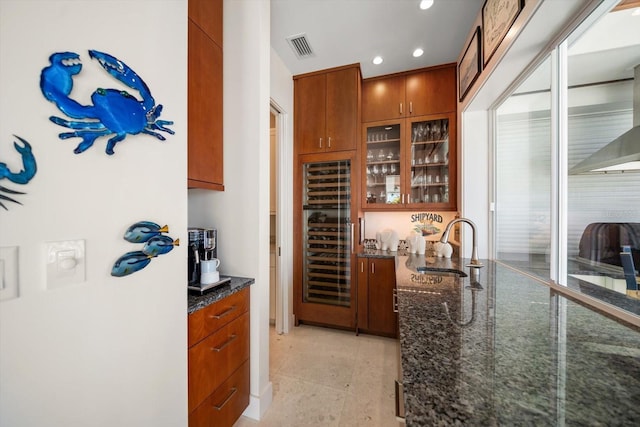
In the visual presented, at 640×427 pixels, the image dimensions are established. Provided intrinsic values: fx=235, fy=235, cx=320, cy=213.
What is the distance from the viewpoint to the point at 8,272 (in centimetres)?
Result: 55

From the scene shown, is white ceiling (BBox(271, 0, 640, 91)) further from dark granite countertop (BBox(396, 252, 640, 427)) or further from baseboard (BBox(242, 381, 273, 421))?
baseboard (BBox(242, 381, 273, 421))

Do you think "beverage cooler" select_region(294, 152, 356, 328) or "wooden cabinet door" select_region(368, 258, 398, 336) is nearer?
"wooden cabinet door" select_region(368, 258, 398, 336)

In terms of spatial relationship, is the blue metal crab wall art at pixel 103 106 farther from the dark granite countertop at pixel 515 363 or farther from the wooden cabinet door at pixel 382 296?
the wooden cabinet door at pixel 382 296

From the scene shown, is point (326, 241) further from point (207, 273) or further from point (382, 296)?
point (207, 273)

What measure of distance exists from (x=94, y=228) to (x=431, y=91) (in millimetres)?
3010

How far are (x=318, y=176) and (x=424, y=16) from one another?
166cm

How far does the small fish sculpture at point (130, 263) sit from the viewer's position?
783 mm

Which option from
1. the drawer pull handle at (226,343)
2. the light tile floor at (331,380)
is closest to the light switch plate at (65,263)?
the drawer pull handle at (226,343)

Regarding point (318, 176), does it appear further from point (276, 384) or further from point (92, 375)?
point (92, 375)

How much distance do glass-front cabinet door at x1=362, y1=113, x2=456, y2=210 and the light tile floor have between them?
151cm

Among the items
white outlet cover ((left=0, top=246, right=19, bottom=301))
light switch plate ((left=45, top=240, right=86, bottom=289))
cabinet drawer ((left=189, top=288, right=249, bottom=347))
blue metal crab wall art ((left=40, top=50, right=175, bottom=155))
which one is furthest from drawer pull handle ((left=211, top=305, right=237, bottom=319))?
blue metal crab wall art ((left=40, top=50, right=175, bottom=155))

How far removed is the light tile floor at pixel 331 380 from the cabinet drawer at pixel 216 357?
50 centimetres

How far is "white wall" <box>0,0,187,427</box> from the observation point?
1.88ft

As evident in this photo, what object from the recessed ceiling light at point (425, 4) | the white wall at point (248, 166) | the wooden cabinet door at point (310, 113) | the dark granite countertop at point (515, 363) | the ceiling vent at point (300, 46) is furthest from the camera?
the wooden cabinet door at point (310, 113)
